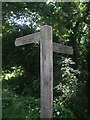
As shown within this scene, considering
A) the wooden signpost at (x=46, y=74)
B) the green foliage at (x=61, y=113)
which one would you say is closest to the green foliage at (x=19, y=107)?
the green foliage at (x=61, y=113)

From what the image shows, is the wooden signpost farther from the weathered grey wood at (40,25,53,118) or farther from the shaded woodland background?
the shaded woodland background

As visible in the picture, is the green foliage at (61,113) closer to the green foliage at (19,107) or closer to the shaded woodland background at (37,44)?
the green foliage at (19,107)

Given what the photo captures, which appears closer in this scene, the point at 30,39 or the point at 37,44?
the point at 30,39

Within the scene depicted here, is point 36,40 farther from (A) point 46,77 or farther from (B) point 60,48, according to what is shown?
(A) point 46,77

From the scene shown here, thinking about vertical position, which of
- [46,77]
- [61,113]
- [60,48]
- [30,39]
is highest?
[30,39]

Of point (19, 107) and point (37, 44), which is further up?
point (37, 44)

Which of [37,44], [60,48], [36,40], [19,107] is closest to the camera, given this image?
[36,40]

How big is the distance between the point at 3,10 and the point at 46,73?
311cm

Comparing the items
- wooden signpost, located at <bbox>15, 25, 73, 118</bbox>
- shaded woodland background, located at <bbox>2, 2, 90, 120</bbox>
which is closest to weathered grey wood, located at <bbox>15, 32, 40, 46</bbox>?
wooden signpost, located at <bbox>15, 25, 73, 118</bbox>

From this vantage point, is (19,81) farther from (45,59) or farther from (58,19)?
(45,59)

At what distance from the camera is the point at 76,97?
3994 millimetres

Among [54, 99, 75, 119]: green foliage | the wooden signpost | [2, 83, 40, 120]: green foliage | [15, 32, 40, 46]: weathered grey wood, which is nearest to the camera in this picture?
the wooden signpost

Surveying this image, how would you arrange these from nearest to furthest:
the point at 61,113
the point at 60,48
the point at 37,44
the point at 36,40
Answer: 1. the point at 36,40
2. the point at 60,48
3. the point at 61,113
4. the point at 37,44

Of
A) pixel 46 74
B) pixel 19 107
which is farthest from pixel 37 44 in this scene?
pixel 46 74
